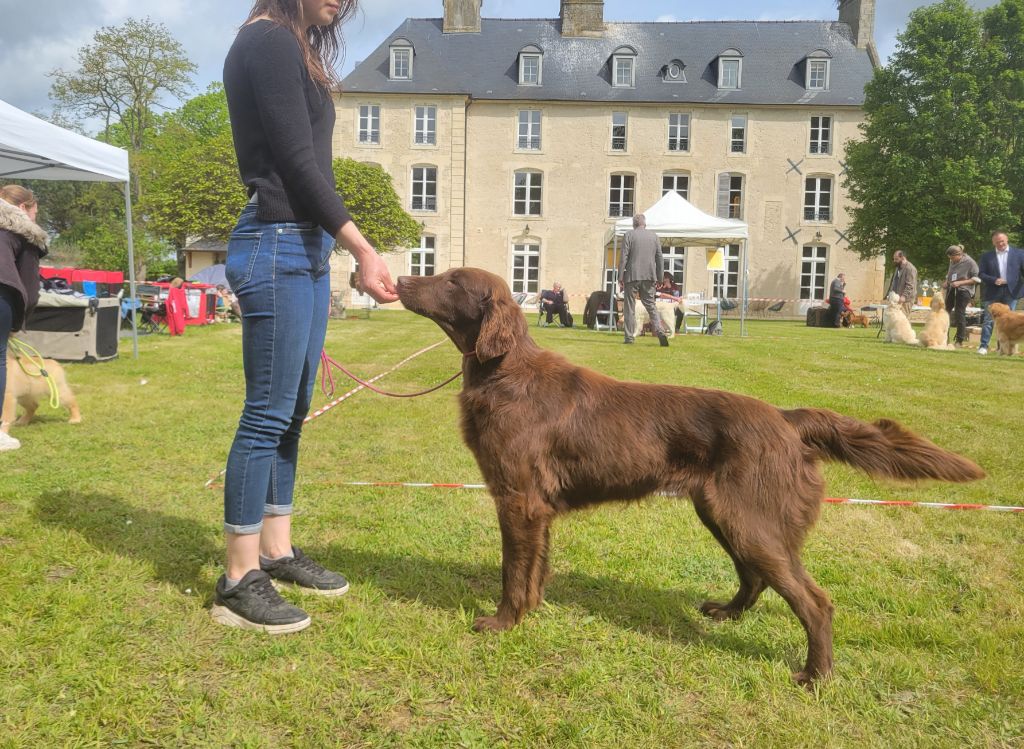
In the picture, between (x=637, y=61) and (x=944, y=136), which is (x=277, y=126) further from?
(x=637, y=61)

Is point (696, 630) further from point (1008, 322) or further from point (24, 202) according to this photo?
point (1008, 322)

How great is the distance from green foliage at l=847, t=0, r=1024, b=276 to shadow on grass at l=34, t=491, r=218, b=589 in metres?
34.2

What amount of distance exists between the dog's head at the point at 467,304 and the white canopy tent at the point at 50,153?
25.1ft

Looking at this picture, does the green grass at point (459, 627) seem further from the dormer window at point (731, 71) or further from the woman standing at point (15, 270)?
the dormer window at point (731, 71)

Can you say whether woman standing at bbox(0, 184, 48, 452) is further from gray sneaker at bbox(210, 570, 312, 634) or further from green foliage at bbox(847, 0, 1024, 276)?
green foliage at bbox(847, 0, 1024, 276)

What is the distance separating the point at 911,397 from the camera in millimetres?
8477

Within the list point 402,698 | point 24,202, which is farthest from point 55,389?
point 402,698

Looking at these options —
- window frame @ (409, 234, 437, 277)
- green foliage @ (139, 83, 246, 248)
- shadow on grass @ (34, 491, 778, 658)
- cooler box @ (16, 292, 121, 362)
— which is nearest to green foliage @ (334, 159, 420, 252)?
green foliage @ (139, 83, 246, 248)

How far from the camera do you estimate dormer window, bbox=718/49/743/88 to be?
122ft

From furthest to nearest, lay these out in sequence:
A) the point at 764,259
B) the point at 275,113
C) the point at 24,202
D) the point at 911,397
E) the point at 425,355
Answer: the point at 764,259
the point at 425,355
the point at 911,397
the point at 24,202
the point at 275,113

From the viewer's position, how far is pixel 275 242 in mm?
2750

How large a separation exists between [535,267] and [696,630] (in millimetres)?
35540

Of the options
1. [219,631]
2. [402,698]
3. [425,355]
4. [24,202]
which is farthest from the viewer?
[425,355]

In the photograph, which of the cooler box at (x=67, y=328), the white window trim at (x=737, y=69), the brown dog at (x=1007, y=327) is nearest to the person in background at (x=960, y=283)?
the brown dog at (x=1007, y=327)
